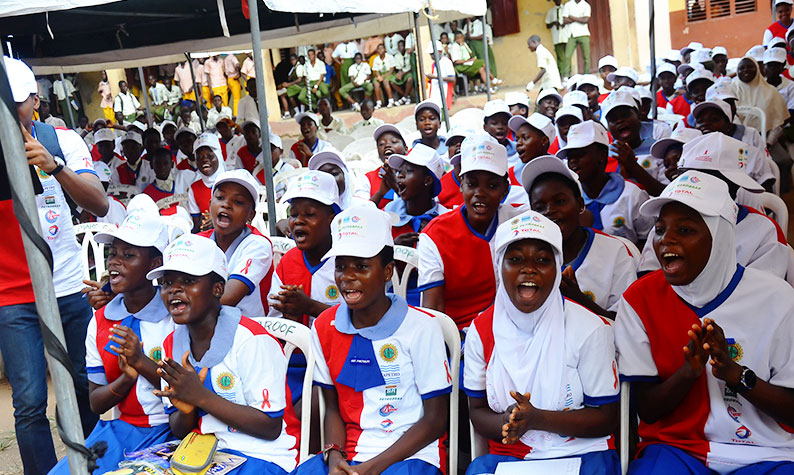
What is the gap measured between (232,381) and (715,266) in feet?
5.47

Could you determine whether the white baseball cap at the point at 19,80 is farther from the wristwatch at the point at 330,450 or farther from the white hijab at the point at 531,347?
the white hijab at the point at 531,347

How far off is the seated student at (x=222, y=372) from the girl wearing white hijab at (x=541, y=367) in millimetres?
715

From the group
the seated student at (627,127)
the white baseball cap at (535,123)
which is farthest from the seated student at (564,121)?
the seated student at (627,127)

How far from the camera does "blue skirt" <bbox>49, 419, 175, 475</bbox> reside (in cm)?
266

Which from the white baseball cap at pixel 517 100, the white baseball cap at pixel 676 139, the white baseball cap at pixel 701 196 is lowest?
the white baseball cap at pixel 701 196

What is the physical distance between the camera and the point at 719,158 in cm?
332

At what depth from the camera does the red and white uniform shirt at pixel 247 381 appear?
2498 millimetres

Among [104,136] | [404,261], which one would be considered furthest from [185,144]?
[404,261]

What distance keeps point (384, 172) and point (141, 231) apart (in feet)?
8.03

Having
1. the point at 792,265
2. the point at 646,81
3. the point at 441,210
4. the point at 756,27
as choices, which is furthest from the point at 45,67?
the point at 756,27

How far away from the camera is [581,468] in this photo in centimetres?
217

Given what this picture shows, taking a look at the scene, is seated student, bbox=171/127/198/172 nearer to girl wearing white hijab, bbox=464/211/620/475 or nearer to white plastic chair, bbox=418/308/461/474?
white plastic chair, bbox=418/308/461/474

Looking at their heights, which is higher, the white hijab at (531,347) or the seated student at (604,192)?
the seated student at (604,192)

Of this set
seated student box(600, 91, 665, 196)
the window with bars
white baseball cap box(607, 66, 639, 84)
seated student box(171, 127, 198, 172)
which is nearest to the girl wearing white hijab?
seated student box(600, 91, 665, 196)
